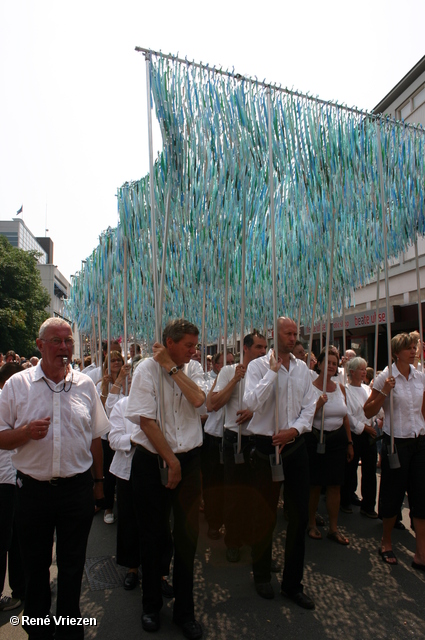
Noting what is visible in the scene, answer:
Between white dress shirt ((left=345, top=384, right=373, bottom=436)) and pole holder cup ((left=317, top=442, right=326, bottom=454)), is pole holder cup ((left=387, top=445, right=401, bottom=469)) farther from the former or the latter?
white dress shirt ((left=345, top=384, right=373, bottom=436))

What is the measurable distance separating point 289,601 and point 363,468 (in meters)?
2.67

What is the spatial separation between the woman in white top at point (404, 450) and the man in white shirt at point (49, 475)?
9.55 feet

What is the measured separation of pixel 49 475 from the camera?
9.45 feet

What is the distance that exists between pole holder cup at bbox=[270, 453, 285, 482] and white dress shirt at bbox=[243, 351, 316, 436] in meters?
0.23

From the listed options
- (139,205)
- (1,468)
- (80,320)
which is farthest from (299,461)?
(80,320)

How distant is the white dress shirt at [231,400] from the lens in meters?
4.72

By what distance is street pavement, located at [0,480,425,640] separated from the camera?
332 cm

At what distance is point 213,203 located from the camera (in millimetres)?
4645

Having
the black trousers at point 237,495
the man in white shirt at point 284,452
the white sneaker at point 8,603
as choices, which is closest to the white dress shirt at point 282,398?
the man in white shirt at point 284,452

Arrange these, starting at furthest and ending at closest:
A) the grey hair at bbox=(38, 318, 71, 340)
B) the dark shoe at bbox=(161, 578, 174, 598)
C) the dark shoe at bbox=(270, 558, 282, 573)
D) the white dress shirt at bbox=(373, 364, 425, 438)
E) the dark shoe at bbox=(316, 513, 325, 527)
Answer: the dark shoe at bbox=(316, 513, 325, 527) < the white dress shirt at bbox=(373, 364, 425, 438) < the dark shoe at bbox=(270, 558, 282, 573) < the dark shoe at bbox=(161, 578, 174, 598) < the grey hair at bbox=(38, 318, 71, 340)

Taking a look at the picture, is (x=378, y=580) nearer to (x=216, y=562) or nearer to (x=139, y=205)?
(x=216, y=562)

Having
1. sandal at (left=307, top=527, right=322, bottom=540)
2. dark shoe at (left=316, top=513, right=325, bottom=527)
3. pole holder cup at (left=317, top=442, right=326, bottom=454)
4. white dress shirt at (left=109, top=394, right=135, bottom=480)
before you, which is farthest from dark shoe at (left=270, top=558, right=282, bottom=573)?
white dress shirt at (left=109, top=394, right=135, bottom=480)

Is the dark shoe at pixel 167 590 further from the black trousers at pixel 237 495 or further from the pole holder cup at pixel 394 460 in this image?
the pole holder cup at pixel 394 460

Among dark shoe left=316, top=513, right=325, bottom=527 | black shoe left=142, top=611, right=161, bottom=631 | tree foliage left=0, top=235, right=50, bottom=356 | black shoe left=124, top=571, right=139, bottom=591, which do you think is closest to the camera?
black shoe left=142, top=611, right=161, bottom=631
